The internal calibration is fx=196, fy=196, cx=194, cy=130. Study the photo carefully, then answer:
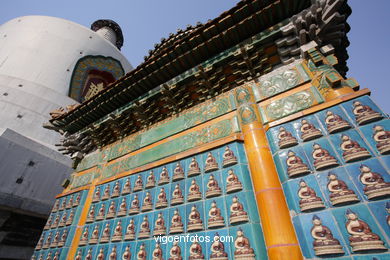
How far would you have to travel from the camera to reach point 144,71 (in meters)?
4.38

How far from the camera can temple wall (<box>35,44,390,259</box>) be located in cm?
196

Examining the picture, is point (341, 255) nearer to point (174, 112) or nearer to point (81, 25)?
point (174, 112)

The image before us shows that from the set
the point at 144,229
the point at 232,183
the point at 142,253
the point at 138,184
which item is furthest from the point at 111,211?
the point at 232,183

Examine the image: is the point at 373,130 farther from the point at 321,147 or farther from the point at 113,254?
the point at 113,254

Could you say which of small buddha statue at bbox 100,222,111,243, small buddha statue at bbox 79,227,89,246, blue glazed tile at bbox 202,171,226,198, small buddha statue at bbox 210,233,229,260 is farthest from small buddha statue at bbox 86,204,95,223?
small buddha statue at bbox 210,233,229,260

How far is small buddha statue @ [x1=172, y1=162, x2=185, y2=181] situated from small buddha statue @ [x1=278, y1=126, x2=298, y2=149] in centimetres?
159

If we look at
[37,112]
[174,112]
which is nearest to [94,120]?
[174,112]

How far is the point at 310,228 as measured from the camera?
6.38ft

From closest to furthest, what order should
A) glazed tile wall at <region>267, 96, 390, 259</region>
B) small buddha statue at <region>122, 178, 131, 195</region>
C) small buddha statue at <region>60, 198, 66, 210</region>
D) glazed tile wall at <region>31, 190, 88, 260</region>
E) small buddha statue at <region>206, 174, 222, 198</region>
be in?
1. glazed tile wall at <region>267, 96, 390, 259</region>
2. small buddha statue at <region>206, 174, 222, 198</region>
3. small buddha statue at <region>122, 178, 131, 195</region>
4. glazed tile wall at <region>31, 190, 88, 260</region>
5. small buddha statue at <region>60, 198, 66, 210</region>

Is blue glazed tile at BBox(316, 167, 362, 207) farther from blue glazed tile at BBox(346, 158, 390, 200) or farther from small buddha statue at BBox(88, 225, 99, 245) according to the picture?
small buddha statue at BBox(88, 225, 99, 245)

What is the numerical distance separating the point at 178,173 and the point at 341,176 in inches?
86.8

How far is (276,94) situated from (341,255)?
2.14m

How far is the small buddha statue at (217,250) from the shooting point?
2.23m

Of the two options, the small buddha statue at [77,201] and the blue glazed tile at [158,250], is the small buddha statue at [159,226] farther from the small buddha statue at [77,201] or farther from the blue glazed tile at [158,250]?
the small buddha statue at [77,201]
